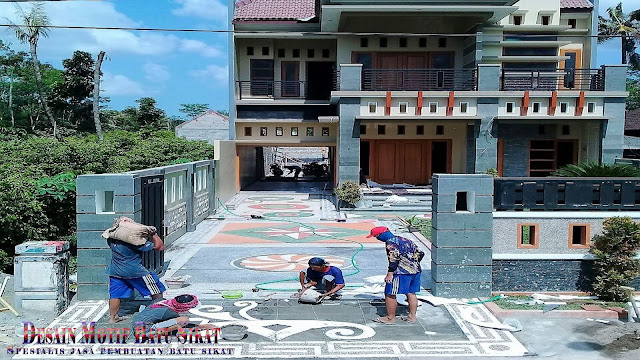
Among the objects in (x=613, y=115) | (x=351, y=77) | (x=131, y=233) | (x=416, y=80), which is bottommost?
(x=131, y=233)

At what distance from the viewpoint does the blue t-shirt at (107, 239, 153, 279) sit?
7.75 meters

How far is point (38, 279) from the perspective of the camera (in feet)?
27.4

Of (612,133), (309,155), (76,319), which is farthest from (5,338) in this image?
(309,155)

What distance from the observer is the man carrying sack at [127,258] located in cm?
768

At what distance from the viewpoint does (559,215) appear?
9.26 m

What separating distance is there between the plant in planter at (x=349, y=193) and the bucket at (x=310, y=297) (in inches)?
440

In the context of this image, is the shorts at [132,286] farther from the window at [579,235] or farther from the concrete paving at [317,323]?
the window at [579,235]

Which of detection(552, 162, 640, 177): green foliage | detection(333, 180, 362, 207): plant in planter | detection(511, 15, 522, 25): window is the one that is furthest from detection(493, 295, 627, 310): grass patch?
detection(511, 15, 522, 25): window

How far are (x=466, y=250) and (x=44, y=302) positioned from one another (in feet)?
21.1

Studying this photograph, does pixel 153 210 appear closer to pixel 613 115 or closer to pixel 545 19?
pixel 613 115

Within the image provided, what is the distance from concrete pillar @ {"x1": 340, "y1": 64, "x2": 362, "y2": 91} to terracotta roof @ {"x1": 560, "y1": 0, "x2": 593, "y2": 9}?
10610 millimetres

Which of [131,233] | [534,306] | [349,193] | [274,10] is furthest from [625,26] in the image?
[131,233]

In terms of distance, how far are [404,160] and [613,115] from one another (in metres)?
8.29

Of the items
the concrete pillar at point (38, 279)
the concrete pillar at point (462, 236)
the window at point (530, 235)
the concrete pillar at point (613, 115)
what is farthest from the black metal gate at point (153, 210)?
the concrete pillar at point (613, 115)
